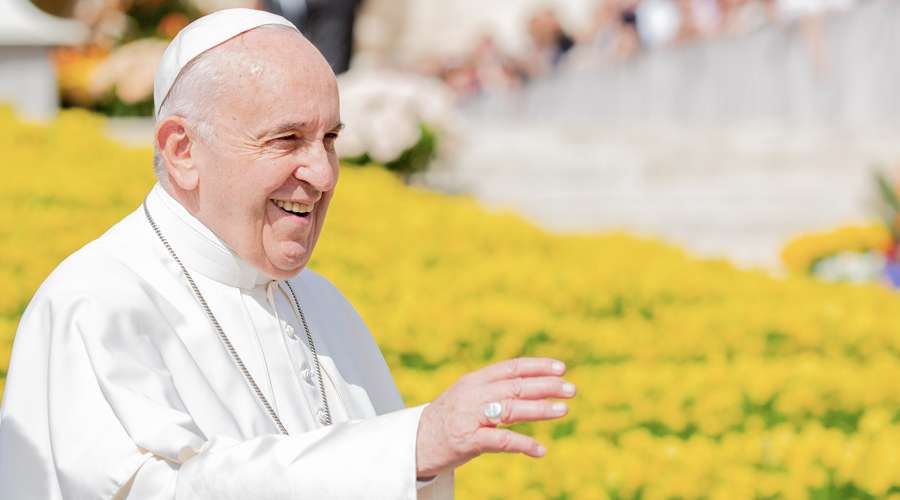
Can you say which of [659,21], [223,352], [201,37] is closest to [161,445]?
[223,352]

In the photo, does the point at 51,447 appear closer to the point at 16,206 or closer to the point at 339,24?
the point at 16,206

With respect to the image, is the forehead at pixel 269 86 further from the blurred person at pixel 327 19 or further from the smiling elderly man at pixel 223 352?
the blurred person at pixel 327 19

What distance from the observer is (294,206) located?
2.35 m

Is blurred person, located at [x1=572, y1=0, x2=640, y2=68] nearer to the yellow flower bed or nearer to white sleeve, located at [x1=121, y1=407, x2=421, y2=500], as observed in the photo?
the yellow flower bed

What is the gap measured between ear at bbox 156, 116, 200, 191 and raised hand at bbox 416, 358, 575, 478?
55 cm

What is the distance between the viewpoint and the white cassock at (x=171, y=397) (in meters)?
2.12

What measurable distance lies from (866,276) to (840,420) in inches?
197

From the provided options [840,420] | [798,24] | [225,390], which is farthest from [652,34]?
[225,390]

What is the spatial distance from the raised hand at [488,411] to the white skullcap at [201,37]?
654 millimetres

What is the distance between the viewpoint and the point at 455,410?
2.07 meters

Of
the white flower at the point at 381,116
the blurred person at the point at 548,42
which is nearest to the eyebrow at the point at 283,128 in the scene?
the white flower at the point at 381,116

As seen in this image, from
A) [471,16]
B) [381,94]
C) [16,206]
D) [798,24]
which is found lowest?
[16,206]

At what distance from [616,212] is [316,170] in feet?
32.9

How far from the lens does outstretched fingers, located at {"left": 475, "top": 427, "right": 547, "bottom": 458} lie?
2.00m
